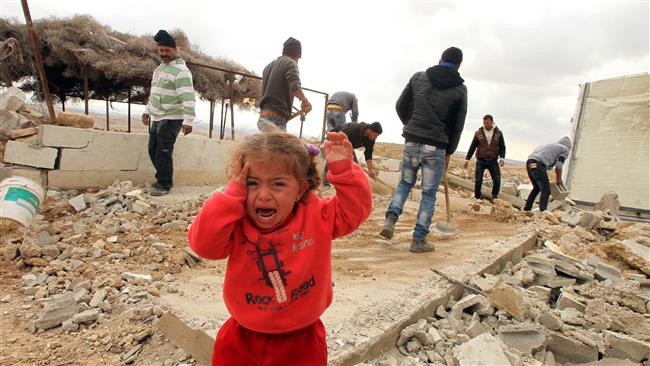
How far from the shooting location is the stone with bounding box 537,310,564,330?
2.43m

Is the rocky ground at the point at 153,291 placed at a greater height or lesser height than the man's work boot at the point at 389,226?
lesser

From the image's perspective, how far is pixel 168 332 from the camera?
2.19 meters

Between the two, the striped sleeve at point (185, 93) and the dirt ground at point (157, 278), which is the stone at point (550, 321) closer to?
the dirt ground at point (157, 278)

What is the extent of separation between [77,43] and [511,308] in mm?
7725

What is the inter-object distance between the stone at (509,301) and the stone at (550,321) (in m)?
0.12

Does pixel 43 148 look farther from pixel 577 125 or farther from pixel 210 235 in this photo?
pixel 577 125

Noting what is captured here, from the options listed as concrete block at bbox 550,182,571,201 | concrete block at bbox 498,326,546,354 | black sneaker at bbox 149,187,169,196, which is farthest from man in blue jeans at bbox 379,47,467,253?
concrete block at bbox 550,182,571,201

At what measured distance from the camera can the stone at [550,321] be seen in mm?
2432

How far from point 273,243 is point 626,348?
2.35 m

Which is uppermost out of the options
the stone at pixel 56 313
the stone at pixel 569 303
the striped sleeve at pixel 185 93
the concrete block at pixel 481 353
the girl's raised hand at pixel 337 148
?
the striped sleeve at pixel 185 93

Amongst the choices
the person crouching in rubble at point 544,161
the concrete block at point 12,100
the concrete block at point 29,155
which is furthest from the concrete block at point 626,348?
the concrete block at point 12,100

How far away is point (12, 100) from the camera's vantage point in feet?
16.9

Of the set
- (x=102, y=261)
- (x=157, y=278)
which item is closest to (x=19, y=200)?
(x=102, y=261)

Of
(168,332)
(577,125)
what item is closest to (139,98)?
(168,332)
